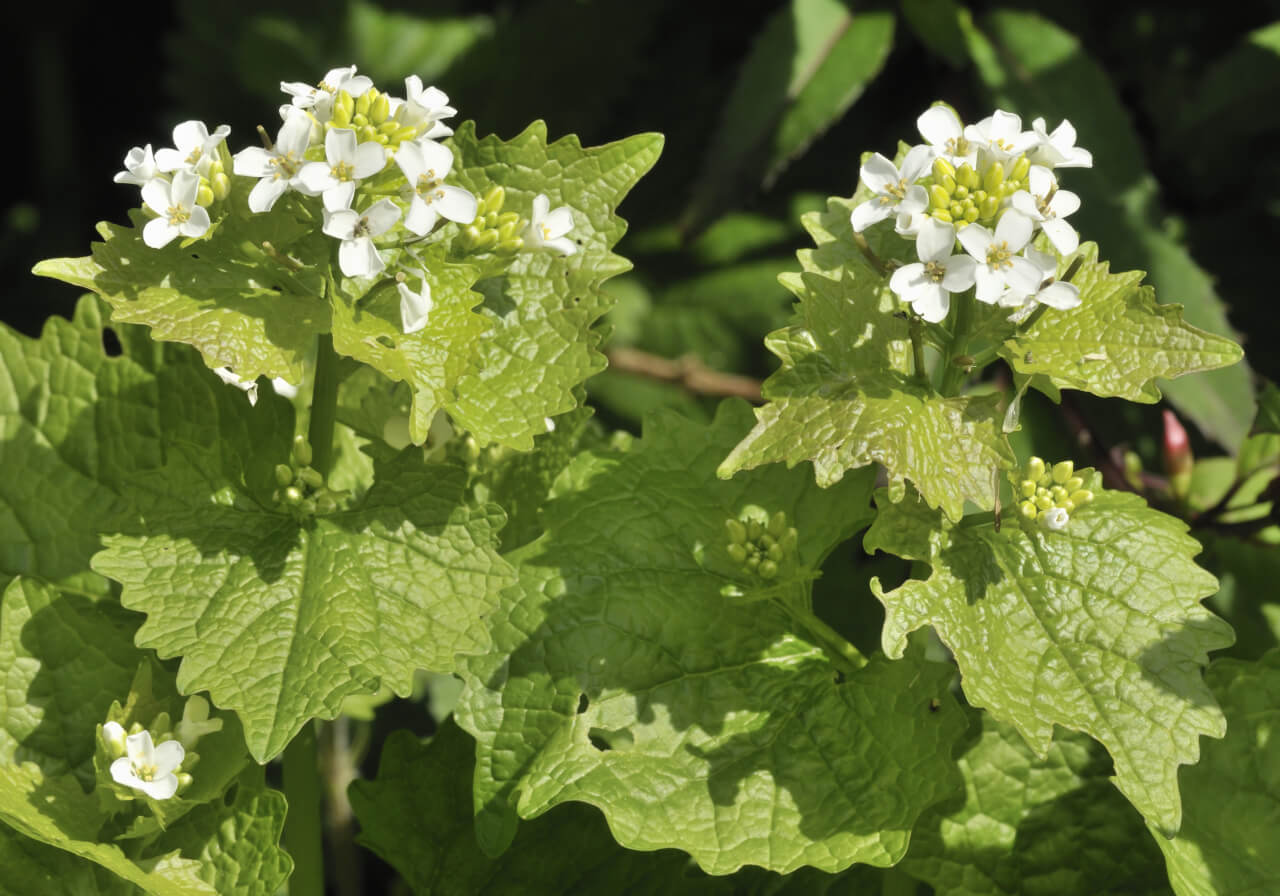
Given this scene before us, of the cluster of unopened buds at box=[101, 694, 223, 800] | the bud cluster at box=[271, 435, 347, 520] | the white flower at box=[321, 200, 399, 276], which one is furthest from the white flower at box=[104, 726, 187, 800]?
the white flower at box=[321, 200, 399, 276]

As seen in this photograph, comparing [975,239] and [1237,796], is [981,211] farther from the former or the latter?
[1237,796]

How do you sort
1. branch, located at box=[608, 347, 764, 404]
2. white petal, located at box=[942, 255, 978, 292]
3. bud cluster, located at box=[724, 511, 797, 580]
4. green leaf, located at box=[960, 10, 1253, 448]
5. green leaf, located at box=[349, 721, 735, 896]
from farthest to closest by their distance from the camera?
branch, located at box=[608, 347, 764, 404] < green leaf, located at box=[960, 10, 1253, 448] < green leaf, located at box=[349, 721, 735, 896] < bud cluster, located at box=[724, 511, 797, 580] < white petal, located at box=[942, 255, 978, 292]

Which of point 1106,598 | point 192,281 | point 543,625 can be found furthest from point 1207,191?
point 192,281

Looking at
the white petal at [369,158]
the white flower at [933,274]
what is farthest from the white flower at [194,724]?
the white flower at [933,274]

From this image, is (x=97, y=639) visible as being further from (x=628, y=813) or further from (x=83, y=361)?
(x=628, y=813)

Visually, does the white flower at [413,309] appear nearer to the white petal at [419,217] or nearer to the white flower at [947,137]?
the white petal at [419,217]

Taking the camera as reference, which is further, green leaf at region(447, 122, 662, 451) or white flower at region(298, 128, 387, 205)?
green leaf at region(447, 122, 662, 451)

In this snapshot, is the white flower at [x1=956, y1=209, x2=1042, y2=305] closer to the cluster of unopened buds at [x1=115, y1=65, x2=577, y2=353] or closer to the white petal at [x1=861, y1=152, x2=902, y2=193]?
the white petal at [x1=861, y1=152, x2=902, y2=193]
